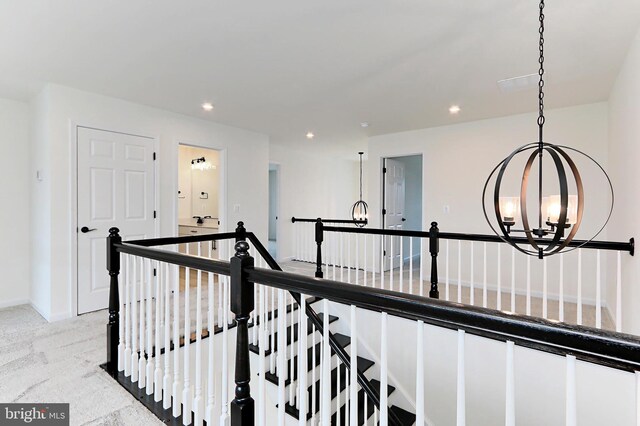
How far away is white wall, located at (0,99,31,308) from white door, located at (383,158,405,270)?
5.07 meters

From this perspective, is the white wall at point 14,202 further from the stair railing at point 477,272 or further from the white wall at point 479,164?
the white wall at point 479,164

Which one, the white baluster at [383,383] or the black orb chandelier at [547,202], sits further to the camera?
the black orb chandelier at [547,202]

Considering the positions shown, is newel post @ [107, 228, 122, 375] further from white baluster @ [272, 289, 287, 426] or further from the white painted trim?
the white painted trim

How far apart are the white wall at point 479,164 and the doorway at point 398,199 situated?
0.54 feet

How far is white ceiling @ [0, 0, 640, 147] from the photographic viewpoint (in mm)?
2113

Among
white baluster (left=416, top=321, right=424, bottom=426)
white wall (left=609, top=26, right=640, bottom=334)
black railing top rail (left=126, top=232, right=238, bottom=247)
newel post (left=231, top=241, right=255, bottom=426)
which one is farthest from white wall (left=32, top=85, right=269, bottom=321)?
white wall (left=609, top=26, right=640, bottom=334)

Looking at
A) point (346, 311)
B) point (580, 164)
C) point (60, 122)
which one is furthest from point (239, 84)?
point (580, 164)

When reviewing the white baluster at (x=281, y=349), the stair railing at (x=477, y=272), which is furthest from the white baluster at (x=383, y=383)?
the stair railing at (x=477, y=272)

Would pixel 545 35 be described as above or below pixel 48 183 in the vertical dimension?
above

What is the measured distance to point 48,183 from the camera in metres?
3.40

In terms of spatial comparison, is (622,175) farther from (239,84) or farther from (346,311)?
→ (239,84)

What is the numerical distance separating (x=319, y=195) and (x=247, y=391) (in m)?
6.53

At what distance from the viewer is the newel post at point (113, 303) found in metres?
2.26

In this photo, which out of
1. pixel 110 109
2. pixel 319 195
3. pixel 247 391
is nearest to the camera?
pixel 247 391
